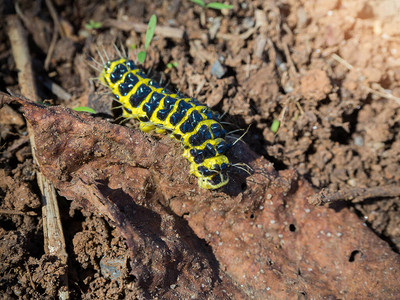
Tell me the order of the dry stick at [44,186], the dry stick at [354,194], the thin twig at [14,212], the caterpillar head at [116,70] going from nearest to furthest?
1. the dry stick at [44,186]
2. the thin twig at [14,212]
3. the dry stick at [354,194]
4. the caterpillar head at [116,70]

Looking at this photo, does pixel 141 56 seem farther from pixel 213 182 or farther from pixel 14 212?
pixel 14 212

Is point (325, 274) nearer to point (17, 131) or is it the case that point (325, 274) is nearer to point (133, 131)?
point (133, 131)

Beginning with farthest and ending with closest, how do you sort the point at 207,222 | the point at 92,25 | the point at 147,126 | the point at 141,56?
the point at 92,25, the point at 141,56, the point at 147,126, the point at 207,222

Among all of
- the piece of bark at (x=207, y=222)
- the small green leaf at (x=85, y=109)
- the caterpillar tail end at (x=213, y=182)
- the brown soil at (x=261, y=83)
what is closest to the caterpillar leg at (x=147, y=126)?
the piece of bark at (x=207, y=222)

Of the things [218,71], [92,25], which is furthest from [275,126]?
[92,25]

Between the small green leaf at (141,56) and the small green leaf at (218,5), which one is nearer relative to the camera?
the small green leaf at (141,56)

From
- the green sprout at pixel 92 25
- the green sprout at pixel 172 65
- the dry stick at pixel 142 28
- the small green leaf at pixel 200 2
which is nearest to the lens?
the green sprout at pixel 172 65

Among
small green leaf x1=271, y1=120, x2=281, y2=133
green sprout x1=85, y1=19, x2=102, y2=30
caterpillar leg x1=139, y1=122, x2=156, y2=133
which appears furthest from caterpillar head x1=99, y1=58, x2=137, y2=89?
small green leaf x1=271, y1=120, x2=281, y2=133

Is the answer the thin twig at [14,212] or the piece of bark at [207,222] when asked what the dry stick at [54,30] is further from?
the thin twig at [14,212]

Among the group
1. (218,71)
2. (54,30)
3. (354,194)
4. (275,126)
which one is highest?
(54,30)
